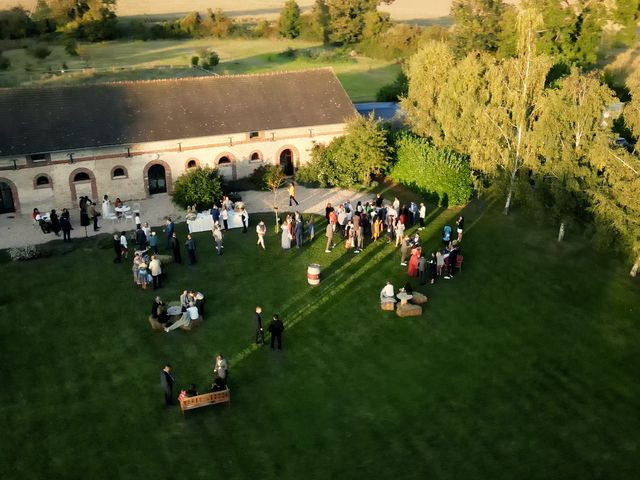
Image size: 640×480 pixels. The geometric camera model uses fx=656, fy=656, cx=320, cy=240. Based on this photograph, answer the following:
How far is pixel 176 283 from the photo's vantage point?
24.4 meters

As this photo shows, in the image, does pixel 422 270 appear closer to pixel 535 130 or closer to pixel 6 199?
pixel 535 130

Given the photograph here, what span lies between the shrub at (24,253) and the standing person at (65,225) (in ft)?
4.30

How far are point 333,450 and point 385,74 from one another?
5307 cm

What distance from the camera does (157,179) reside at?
32.3 m

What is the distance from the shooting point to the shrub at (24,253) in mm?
26047

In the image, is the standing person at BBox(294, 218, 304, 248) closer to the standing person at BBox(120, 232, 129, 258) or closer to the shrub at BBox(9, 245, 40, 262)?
the standing person at BBox(120, 232, 129, 258)

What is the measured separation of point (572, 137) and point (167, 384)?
18070 millimetres

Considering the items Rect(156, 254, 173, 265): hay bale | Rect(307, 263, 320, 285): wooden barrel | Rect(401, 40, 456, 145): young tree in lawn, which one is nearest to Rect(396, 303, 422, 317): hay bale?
Rect(307, 263, 320, 285): wooden barrel

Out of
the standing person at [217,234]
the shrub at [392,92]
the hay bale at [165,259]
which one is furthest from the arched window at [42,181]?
the shrub at [392,92]

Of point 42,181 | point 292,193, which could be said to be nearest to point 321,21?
point 292,193

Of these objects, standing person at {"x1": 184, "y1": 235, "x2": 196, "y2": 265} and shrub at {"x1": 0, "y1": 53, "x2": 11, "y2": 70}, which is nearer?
standing person at {"x1": 184, "y1": 235, "x2": 196, "y2": 265}

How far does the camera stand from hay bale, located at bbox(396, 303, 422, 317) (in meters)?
22.1

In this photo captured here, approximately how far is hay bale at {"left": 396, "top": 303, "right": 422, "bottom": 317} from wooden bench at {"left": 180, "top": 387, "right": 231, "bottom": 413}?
22.4 feet

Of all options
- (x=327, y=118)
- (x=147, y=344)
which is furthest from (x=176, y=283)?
(x=327, y=118)
